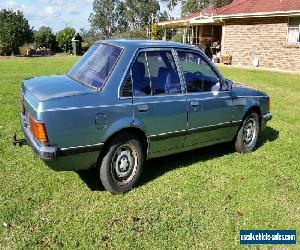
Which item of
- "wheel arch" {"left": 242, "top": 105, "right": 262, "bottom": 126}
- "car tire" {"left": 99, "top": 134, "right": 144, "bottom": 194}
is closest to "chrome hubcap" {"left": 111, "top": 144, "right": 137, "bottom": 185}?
"car tire" {"left": 99, "top": 134, "right": 144, "bottom": 194}

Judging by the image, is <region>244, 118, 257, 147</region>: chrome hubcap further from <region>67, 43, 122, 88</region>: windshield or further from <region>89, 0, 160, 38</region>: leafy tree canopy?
<region>89, 0, 160, 38</region>: leafy tree canopy

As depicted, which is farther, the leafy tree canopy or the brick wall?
the leafy tree canopy

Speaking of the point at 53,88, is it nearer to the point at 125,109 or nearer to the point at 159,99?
the point at 125,109

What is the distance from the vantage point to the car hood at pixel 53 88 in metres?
4.42

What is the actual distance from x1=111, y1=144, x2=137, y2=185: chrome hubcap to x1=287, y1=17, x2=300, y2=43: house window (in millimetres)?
18829

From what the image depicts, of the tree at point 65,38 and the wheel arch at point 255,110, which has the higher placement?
the tree at point 65,38

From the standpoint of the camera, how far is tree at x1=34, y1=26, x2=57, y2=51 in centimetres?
3984

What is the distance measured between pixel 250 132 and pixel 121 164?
9.23ft

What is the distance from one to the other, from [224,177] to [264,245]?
1569mm

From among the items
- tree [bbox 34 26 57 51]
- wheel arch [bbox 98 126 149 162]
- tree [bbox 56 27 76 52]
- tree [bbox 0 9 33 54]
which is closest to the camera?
wheel arch [bbox 98 126 149 162]

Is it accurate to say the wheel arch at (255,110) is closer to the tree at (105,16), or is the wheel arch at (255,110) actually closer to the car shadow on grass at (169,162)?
the car shadow on grass at (169,162)

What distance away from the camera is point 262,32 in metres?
22.3

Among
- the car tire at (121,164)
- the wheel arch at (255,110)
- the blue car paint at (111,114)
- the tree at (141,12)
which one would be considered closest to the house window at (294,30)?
the wheel arch at (255,110)

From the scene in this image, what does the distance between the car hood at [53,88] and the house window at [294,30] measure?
61.1ft
